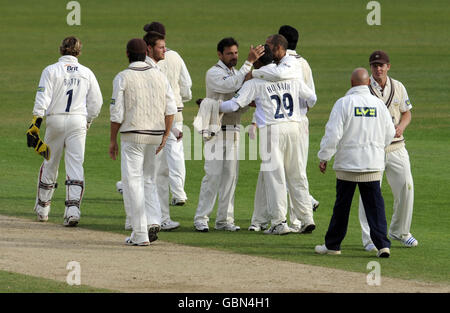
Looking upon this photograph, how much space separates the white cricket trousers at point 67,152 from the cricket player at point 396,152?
355 cm

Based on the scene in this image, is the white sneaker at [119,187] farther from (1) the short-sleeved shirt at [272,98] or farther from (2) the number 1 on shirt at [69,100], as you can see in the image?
(1) the short-sleeved shirt at [272,98]

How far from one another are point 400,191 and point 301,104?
5.42 feet

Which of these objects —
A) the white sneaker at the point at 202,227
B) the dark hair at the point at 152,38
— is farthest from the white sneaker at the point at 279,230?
the dark hair at the point at 152,38

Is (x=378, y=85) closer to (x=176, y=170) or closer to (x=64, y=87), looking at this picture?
(x=64, y=87)

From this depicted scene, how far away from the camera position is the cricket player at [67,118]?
40.4 ft

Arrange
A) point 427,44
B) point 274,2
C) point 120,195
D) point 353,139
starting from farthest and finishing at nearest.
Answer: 1. point 274,2
2. point 427,44
3. point 120,195
4. point 353,139

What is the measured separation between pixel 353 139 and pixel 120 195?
213 inches

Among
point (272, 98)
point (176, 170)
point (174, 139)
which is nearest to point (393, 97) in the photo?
point (272, 98)

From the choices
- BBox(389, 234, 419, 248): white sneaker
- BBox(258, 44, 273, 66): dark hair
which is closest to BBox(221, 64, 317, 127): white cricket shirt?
BBox(258, 44, 273, 66): dark hair

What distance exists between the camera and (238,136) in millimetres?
12258

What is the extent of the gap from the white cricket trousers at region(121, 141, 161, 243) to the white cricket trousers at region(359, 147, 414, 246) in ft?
7.88

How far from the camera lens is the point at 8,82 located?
Result: 1304 inches

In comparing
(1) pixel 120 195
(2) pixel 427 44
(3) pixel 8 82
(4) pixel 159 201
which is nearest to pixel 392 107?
(4) pixel 159 201
